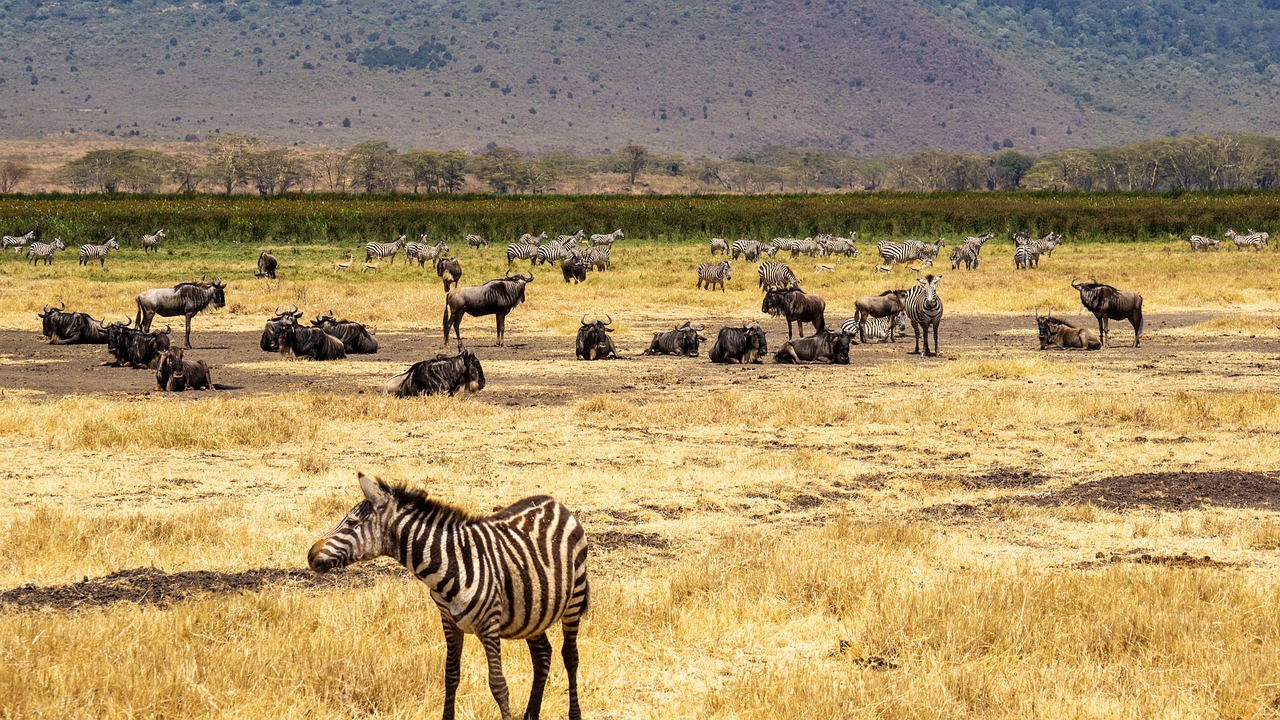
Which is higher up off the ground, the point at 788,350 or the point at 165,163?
the point at 165,163

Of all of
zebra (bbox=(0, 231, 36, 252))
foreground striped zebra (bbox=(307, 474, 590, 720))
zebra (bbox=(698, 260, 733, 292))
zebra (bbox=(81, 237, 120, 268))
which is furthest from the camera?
zebra (bbox=(0, 231, 36, 252))

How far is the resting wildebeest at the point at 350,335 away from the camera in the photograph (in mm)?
25094

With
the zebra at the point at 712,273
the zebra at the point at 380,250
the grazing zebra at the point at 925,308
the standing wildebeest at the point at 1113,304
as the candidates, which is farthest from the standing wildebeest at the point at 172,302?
the zebra at the point at 380,250

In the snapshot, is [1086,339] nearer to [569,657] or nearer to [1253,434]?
[1253,434]

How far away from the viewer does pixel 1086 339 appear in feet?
86.1

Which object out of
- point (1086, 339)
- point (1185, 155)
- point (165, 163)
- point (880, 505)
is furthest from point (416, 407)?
point (1185, 155)

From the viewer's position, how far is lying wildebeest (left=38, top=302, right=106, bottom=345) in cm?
2652

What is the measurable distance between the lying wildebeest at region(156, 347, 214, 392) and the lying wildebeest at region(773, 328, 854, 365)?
10.7 metres

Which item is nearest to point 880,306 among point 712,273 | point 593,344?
point 593,344

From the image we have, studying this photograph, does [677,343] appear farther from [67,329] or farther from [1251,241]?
[1251,241]

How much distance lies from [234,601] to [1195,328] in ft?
84.0

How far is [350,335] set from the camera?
2512 cm

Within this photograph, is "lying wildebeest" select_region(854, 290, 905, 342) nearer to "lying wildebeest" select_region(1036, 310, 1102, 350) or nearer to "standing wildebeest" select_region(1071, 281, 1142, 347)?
"lying wildebeest" select_region(1036, 310, 1102, 350)

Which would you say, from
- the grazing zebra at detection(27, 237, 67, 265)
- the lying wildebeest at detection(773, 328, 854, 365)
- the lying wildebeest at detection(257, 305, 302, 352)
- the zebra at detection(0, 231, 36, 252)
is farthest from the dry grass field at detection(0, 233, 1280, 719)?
the zebra at detection(0, 231, 36, 252)
